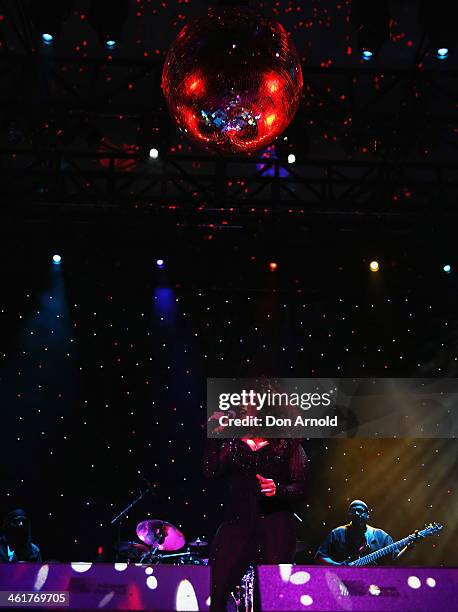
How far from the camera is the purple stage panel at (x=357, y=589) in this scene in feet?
4.36

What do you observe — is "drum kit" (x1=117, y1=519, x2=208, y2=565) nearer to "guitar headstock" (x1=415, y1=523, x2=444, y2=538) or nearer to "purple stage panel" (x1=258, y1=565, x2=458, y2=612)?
"guitar headstock" (x1=415, y1=523, x2=444, y2=538)

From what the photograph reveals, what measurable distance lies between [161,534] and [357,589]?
470cm

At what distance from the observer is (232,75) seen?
1.55 metres

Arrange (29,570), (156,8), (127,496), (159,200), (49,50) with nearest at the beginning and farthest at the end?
(29,570)
(156,8)
(49,50)
(159,200)
(127,496)

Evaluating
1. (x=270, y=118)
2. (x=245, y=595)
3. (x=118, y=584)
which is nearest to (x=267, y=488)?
(x=245, y=595)

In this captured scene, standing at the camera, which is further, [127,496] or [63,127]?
[127,496]

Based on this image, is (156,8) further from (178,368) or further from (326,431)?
(326,431)

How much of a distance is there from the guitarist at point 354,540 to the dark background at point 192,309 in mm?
361

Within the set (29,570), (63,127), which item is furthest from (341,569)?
(63,127)

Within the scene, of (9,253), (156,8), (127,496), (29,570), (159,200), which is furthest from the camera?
(127,496)

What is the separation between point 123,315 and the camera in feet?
23.6

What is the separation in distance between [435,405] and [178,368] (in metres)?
2.90

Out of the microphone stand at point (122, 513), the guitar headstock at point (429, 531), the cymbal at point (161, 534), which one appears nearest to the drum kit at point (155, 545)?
the cymbal at point (161, 534)

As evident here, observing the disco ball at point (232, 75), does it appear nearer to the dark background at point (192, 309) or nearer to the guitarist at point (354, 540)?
the dark background at point (192, 309)
